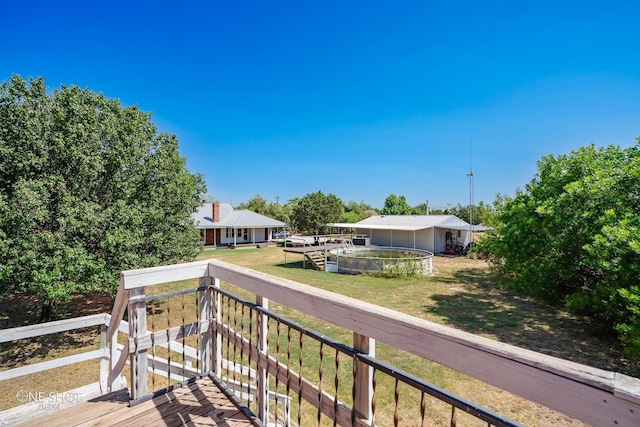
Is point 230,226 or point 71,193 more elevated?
point 71,193

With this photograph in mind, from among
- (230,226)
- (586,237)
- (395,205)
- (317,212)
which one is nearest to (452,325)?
(586,237)

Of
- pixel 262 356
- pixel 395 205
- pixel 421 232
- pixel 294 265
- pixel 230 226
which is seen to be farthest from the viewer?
pixel 395 205

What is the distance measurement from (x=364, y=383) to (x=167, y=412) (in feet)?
5.15

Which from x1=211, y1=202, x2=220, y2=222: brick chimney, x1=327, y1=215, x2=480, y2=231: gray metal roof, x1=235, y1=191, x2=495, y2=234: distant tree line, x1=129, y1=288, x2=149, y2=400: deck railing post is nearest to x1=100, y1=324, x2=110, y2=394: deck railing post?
x1=129, y1=288, x2=149, y2=400: deck railing post

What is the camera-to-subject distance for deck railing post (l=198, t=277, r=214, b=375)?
7.82 feet

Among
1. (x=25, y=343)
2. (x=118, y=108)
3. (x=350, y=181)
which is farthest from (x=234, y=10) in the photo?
(x=350, y=181)

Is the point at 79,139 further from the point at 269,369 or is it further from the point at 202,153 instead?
the point at 202,153

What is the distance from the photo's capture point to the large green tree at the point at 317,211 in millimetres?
32438

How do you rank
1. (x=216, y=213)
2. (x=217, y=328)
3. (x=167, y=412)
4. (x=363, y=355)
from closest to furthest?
1. (x=363, y=355)
2. (x=167, y=412)
3. (x=217, y=328)
4. (x=216, y=213)

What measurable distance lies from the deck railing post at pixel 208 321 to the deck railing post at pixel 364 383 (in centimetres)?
151

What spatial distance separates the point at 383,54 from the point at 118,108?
13097mm

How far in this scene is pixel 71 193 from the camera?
252 inches

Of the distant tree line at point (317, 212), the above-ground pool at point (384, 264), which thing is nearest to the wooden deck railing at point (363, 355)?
the above-ground pool at point (384, 264)

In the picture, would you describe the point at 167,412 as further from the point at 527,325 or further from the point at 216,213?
the point at 216,213
